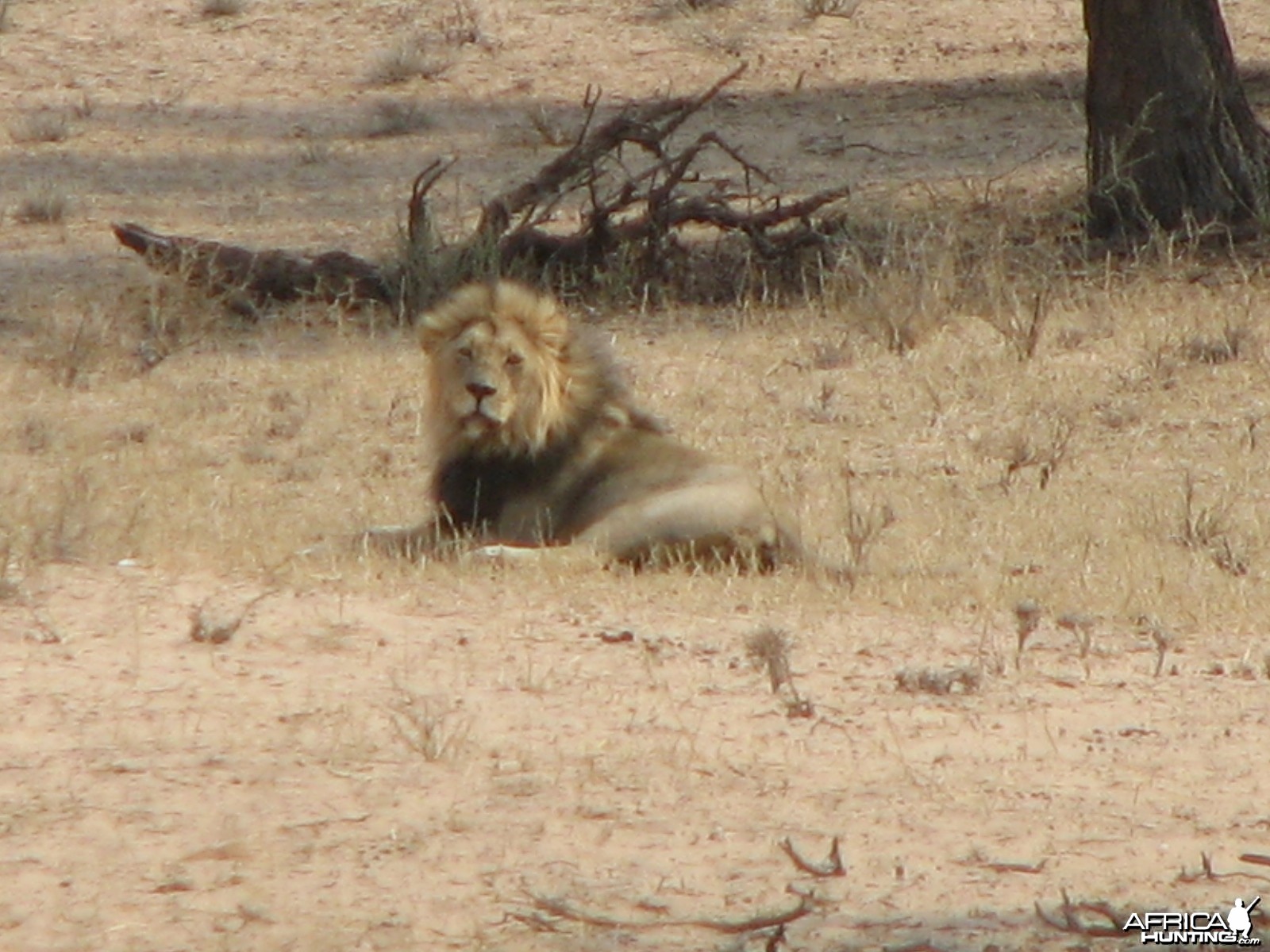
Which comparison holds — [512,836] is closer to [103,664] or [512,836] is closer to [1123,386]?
[103,664]

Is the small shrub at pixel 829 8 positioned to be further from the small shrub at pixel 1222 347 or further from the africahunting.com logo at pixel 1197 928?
the africahunting.com logo at pixel 1197 928

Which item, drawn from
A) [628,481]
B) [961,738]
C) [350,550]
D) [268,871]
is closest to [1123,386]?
[628,481]

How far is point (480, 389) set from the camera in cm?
846

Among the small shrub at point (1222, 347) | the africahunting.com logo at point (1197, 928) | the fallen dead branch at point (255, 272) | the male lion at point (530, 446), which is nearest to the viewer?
the africahunting.com logo at point (1197, 928)

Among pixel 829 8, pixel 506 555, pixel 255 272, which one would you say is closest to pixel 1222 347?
pixel 506 555

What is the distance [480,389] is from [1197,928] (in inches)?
172

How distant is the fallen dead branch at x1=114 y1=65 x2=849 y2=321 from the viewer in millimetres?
12711

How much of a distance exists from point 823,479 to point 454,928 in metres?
5.63

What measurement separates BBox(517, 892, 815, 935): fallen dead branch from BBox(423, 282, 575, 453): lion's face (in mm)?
3887

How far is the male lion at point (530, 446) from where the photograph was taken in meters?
8.38

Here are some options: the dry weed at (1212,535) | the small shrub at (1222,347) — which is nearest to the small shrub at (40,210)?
the small shrub at (1222,347)

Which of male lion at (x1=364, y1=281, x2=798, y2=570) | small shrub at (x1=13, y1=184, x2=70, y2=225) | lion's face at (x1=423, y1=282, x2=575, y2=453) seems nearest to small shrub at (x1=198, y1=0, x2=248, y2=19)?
small shrub at (x1=13, y1=184, x2=70, y2=225)

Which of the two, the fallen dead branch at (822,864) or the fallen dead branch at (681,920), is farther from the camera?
the fallen dead branch at (822,864)

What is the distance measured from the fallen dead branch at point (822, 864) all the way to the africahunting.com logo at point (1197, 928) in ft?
2.03
